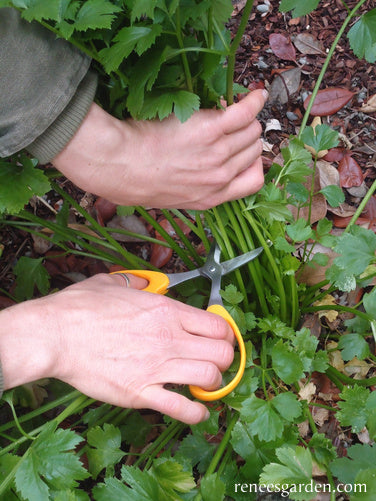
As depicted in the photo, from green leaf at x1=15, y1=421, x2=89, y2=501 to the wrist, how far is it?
0.32 ft

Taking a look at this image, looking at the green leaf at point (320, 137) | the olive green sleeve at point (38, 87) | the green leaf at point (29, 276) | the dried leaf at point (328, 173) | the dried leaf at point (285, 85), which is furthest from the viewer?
the dried leaf at point (285, 85)

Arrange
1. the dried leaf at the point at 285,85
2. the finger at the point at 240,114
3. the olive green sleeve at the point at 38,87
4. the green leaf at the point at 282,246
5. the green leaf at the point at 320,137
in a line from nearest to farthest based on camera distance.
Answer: the olive green sleeve at the point at 38,87 < the finger at the point at 240,114 < the green leaf at the point at 282,246 < the green leaf at the point at 320,137 < the dried leaf at the point at 285,85

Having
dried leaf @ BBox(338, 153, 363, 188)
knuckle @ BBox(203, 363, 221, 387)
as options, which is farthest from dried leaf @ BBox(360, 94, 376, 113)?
knuckle @ BBox(203, 363, 221, 387)

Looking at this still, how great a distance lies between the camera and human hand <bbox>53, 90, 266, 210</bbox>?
906 mm

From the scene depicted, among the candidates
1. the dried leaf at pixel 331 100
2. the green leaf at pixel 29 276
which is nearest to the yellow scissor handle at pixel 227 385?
the green leaf at pixel 29 276

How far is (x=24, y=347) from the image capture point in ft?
2.78

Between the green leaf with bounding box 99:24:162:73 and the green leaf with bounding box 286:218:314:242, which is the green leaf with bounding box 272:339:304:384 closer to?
the green leaf with bounding box 286:218:314:242

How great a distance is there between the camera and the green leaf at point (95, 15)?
2.39 ft

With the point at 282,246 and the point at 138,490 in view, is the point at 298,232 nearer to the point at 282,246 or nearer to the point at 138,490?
the point at 282,246

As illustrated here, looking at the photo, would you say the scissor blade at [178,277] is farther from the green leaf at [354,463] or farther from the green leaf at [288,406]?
the green leaf at [354,463]

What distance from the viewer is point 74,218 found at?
5.13ft

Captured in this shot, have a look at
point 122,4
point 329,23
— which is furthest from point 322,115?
point 122,4

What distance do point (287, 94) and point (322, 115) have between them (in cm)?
12

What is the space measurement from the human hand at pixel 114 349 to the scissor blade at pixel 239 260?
7.6 inches
